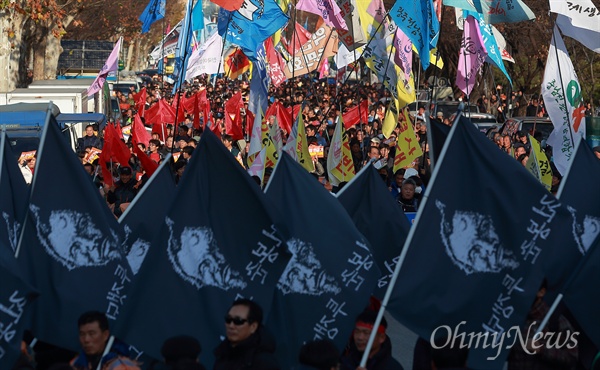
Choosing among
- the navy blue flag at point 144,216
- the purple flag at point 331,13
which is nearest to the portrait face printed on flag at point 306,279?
the navy blue flag at point 144,216

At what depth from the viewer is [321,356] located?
5684 millimetres

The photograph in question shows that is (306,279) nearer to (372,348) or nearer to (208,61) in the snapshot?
(372,348)

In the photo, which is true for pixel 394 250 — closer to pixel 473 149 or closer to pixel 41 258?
pixel 473 149

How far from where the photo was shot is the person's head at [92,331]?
6281mm

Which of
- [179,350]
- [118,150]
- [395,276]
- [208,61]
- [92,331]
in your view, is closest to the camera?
[179,350]

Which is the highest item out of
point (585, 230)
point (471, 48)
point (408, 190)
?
point (585, 230)

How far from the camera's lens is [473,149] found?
22.2 feet

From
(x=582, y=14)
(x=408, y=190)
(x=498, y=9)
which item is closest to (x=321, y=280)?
(x=408, y=190)

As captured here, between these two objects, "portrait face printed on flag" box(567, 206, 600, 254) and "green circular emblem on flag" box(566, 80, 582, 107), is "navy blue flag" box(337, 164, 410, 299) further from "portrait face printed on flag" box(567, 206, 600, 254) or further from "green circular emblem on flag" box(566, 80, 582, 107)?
"green circular emblem on flag" box(566, 80, 582, 107)

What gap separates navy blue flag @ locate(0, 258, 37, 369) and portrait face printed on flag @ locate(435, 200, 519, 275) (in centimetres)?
213

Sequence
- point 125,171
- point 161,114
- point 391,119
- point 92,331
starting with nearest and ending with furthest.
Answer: point 92,331 < point 125,171 < point 391,119 < point 161,114

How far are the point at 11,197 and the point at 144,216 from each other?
885 millimetres

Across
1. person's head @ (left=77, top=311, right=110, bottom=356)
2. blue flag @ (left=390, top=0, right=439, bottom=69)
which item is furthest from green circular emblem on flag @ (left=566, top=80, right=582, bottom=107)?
person's head @ (left=77, top=311, right=110, bottom=356)

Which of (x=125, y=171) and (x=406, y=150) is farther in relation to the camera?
(x=406, y=150)
